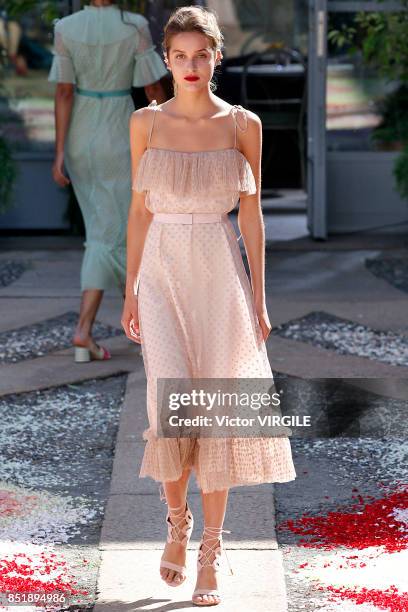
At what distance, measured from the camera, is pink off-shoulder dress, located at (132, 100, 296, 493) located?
3.73 metres

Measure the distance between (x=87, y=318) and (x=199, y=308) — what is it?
2.71 metres

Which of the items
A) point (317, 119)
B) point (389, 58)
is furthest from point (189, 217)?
point (389, 58)

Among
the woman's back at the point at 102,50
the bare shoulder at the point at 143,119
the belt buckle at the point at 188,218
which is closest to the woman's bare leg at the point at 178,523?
the belt buckle at the point at 188,218

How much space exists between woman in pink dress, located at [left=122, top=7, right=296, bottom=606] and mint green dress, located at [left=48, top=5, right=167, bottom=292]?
8.48ft

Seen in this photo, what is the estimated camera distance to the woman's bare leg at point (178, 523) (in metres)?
3.83

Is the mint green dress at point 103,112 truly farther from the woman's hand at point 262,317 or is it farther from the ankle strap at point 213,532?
the ankle strap at point 213,532

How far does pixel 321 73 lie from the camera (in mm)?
9531

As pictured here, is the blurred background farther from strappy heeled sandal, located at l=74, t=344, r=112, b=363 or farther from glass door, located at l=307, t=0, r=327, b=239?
strappy heeled sandal, located at l=74, t=344, r=112, b=363

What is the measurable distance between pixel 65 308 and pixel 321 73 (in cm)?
307

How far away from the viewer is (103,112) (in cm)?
642

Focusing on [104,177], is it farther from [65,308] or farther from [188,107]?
[188,107]

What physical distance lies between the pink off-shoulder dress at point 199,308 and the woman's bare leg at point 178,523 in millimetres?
67

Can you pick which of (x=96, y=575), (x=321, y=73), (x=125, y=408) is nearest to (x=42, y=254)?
(x=321, y=73)

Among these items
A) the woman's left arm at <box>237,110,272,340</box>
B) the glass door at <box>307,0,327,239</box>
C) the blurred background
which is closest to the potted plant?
the blurred background
